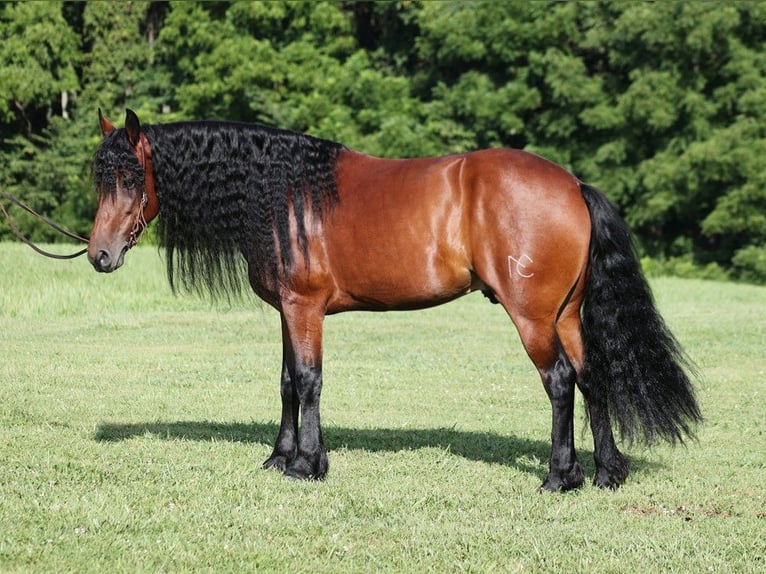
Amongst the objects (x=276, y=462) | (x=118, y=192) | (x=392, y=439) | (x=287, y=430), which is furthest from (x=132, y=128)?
(x=392, y=439)

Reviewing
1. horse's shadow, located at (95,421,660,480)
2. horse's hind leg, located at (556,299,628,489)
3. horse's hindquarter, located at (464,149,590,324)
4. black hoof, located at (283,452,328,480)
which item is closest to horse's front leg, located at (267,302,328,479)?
black hoof, located at (283,452,328,480)

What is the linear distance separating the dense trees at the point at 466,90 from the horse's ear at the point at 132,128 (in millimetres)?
25408

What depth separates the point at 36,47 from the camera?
111 feet

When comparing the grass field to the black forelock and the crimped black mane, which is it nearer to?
the crimped black mane

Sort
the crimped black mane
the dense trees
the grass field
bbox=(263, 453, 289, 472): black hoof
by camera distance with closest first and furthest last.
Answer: the grass field
the crimped black mane
bbox=(263, 453, 289, 472): black hoof
the dense trees

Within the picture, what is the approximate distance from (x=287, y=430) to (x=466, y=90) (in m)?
28.7

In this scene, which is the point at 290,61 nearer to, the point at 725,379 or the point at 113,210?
the point at 725,379

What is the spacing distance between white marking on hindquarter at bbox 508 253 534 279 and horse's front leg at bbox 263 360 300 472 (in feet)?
5.20

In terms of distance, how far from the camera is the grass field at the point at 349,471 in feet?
16.2

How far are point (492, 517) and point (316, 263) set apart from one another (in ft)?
6.15

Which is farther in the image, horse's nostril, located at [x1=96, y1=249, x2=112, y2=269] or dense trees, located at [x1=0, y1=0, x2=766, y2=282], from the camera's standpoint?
dense trees, located at [x1=0, y1=0, x2=766, y2=282]

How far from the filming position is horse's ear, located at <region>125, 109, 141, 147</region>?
20.3ft

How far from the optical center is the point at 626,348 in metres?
6.36

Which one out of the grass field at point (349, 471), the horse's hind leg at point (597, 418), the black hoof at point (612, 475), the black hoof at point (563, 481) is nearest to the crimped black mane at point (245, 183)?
the grass field at point (349, 471)
